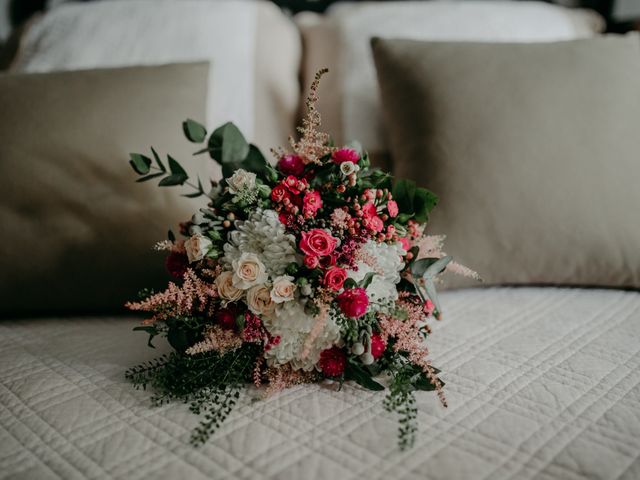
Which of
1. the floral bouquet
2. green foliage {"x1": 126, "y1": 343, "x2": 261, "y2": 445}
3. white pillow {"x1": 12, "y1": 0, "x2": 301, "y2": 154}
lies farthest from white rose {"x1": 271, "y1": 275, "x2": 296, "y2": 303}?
white pillow {"x1": 12, "y1": 0, "x2": 301, "y2": 154}

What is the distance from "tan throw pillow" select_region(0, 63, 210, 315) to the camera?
2.81 ft

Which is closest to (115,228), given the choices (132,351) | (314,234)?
(132,351)

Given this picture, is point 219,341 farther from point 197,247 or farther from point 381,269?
point 381,269

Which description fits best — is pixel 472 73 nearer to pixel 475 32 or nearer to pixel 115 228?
pixel 475 32

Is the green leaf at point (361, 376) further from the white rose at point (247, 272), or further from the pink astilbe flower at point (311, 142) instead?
the pink astilbe flower at point (311, 142)

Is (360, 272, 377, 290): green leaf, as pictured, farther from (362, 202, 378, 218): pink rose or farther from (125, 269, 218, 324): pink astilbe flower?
(125, 269, 218, 324): pink astilbe flower

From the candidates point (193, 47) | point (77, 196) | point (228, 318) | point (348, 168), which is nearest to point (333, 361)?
point (228, 318)

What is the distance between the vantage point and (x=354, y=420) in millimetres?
600

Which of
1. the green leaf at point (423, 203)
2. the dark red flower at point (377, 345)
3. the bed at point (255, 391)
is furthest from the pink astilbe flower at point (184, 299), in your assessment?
the green leaf at point (423, 203)

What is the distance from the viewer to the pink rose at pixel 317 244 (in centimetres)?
63

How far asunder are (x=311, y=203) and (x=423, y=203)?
20cm

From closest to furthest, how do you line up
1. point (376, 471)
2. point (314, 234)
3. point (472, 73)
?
point (376, 471) < point (314, 234) < point (472, 73)

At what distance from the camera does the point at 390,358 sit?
0.68m

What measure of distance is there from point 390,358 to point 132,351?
15.6 inches
